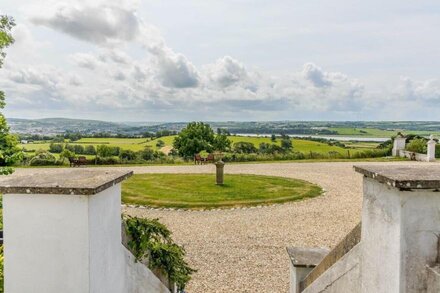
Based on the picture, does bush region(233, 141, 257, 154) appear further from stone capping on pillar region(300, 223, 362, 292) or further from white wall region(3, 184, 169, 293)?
white wall region(3, 184, 169, 293)

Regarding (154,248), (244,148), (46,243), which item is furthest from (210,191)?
(244,148)

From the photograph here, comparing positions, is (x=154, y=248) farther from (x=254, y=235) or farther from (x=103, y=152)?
(x=103, y=152)

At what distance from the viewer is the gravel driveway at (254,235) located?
23.3 ft

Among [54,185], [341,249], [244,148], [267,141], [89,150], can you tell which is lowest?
[89,150]

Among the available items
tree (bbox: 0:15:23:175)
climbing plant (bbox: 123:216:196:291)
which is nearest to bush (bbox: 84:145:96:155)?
tree (bbox: 0:15:23:175)

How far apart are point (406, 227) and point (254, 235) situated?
8023mm

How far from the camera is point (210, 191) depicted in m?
15.2

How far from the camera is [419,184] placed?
75.4 inches

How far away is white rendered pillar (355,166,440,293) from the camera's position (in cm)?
195

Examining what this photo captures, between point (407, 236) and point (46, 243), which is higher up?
point (407, 236)

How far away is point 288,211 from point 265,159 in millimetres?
16719

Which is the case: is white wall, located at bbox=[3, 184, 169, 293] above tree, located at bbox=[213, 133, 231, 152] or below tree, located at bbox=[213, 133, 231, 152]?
above

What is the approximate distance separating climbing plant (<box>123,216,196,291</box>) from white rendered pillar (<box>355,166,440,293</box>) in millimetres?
1979

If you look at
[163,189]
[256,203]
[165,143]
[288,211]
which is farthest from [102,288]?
[165,143]
